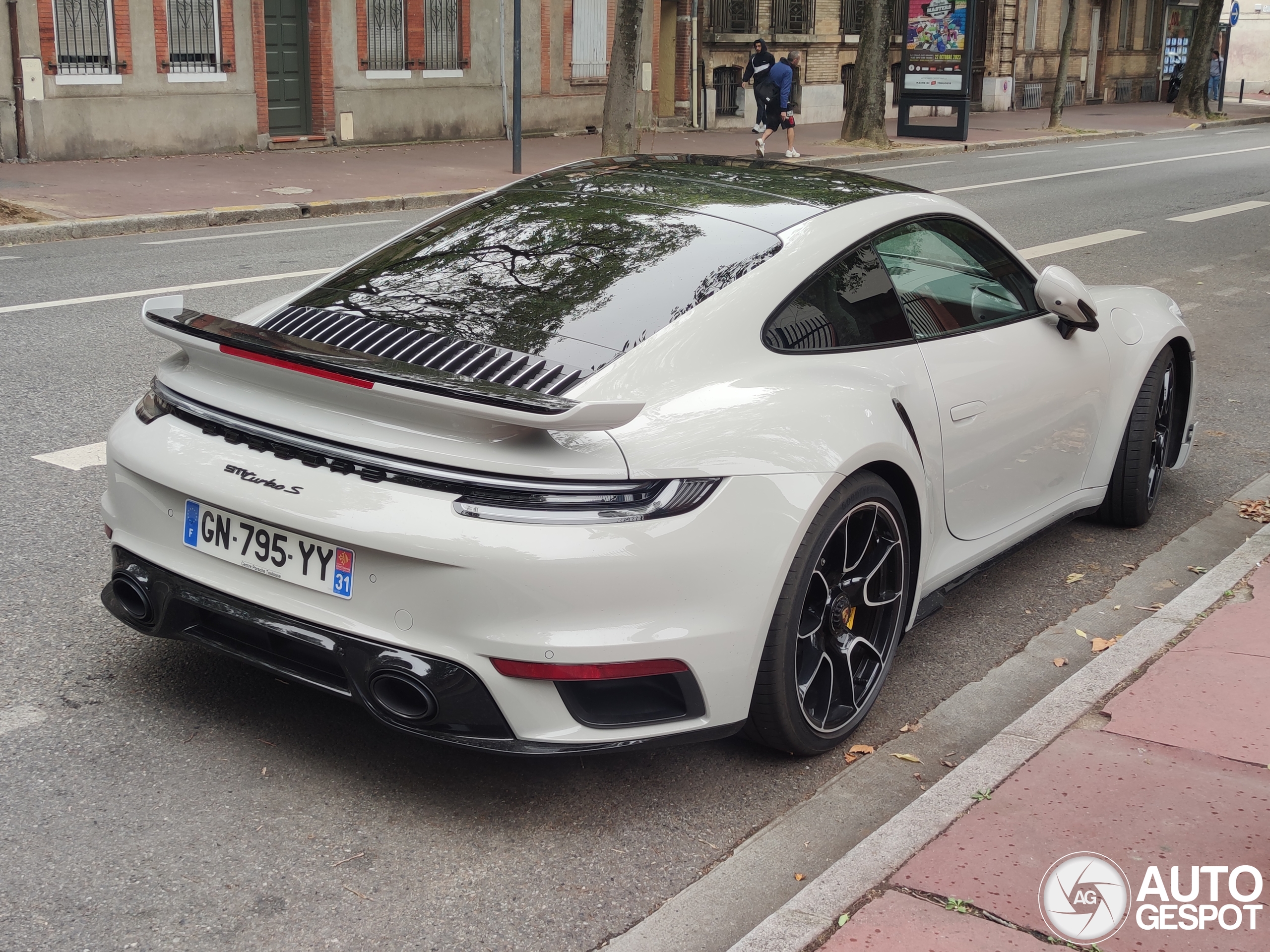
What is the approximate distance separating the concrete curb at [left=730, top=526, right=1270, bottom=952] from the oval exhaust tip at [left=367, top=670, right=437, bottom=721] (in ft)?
2.78

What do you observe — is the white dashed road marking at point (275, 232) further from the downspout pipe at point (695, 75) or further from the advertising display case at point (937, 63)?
the advertising display case at point (937, 63)

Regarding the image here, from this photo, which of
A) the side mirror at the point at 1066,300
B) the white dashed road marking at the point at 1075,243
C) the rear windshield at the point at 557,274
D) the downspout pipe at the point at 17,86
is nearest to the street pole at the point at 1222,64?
the white dashed road marking at the point at 1075,243

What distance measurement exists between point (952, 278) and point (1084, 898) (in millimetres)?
2139

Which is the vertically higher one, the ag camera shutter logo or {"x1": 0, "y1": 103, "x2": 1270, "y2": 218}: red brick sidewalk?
{"x1": 0, "y1": 103, "x2": 1270, "y2": 218}: red brick sidewalk

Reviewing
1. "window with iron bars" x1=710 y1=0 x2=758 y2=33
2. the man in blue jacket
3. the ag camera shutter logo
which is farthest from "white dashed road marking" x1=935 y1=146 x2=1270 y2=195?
the ag camera shutter logo

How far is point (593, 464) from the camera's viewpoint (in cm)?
304

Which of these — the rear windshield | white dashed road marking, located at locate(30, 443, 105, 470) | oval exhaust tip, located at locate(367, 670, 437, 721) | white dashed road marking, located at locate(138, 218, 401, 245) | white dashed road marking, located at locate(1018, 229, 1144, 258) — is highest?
the rear windshield

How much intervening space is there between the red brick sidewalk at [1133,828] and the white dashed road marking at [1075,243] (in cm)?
906

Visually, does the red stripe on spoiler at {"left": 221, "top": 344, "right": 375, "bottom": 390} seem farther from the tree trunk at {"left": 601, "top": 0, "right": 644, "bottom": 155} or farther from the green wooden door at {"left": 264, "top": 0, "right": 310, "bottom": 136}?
the green wooden door at {"left": 264, "top": 0, "right": 310, "bottom": 136}

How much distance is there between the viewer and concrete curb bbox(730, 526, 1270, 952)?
2.84 meters

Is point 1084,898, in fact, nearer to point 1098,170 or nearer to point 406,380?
point 406,380

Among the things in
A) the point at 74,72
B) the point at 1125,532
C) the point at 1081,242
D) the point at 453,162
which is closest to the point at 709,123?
the point at 453,162

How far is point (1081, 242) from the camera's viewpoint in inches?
532

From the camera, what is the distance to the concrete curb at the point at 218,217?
13.6 meters
